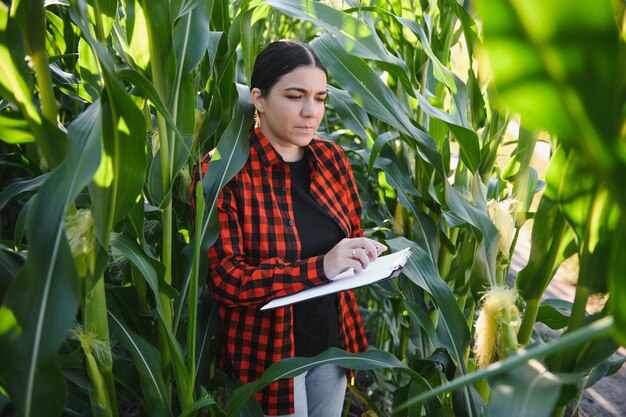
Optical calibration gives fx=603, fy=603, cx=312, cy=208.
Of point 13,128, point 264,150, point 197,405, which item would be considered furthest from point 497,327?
point 13,128

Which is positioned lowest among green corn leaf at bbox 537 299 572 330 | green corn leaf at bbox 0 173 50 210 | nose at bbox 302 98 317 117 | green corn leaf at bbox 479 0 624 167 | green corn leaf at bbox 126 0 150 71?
green corn leaf at bbox 537 299 572 330

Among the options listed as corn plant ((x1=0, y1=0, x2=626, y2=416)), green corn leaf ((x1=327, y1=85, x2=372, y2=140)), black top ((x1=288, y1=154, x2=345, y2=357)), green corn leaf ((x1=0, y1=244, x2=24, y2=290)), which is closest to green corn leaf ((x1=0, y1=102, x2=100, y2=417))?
corn plant ((x1=0, y1=0, x2=626, y2=416))

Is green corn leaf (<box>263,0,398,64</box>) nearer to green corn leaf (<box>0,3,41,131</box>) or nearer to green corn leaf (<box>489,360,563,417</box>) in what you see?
green corn leaf (<box>0,3,41,131</box>)

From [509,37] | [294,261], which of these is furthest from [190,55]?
[509,37]

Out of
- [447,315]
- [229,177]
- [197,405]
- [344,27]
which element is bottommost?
[197,405]

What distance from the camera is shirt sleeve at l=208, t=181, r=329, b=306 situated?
3.16 feet

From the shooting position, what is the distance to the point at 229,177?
3.17ft

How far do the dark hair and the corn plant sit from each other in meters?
0.03

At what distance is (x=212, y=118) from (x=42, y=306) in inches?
22.2

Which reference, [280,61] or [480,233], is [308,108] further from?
[480,233]

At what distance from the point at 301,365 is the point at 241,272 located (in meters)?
0.19

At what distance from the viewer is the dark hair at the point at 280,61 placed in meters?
1.02

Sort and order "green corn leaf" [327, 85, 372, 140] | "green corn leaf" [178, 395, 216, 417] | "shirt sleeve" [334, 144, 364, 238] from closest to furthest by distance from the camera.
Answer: "green corn leaf" [178, 395, 216, 417], "shirt sleeve" [334, 144, 364, 238], "green corn leaf" [327, 85, 372, 140]

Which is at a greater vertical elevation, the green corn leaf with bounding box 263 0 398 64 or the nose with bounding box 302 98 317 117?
the green corn leaf with bounding box 263 0 398 64
